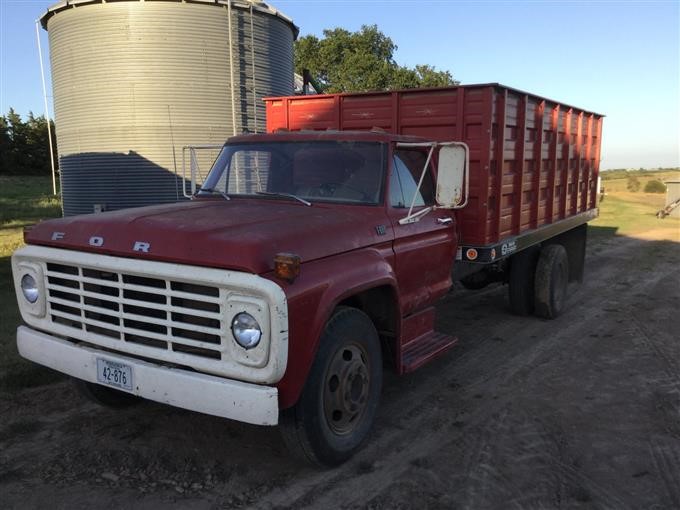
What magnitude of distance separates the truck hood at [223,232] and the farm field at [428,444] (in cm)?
139

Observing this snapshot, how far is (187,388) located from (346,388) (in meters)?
1.04

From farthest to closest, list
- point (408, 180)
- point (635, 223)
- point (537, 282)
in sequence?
point (635, 223)
point (537, 282)
point (408, 180)

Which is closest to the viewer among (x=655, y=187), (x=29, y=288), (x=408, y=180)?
(x=29, y=288)

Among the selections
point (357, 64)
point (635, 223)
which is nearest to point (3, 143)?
point (357, 64)

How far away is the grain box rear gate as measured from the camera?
219 inches

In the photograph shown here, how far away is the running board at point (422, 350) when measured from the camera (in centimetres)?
429

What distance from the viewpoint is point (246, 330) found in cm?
294

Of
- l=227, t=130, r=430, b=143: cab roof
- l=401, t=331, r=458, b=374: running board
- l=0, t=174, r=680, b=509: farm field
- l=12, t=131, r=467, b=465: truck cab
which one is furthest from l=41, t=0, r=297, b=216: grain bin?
l=401, t=331, r=458, b=374: running board

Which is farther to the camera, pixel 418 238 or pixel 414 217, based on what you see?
pixel 418 238

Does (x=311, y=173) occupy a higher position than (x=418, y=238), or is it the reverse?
(x=311, y=173)

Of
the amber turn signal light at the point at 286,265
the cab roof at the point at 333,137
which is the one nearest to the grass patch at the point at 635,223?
the cab roof at the point at 333,137

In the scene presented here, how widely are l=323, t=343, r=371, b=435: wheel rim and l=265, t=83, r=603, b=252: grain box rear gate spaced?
7.32ft

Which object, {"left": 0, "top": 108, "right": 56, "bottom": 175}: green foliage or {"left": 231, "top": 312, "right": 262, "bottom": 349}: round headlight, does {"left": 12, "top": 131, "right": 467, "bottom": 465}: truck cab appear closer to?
{"left": 231, "top": 312, "right": 262, "bottom": 349}: round headlight

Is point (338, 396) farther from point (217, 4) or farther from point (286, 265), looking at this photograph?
point (217, 4)
